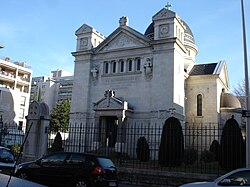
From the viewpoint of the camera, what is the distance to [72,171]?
10.8 meters

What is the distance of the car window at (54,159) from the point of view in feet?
36.9

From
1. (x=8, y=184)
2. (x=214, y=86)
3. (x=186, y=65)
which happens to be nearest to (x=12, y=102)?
(x=186, y=65)

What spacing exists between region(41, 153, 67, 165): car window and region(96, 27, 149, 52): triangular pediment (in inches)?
862

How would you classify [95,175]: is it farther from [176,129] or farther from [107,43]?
[107,43]

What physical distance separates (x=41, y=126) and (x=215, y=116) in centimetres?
2344

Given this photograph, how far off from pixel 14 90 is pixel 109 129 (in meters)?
35.2

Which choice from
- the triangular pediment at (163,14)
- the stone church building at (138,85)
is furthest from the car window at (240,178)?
the triangular pediment at (163,14)

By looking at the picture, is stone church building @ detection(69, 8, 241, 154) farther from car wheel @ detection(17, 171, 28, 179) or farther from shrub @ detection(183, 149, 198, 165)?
car wheel @ detection(17, 171, 28, 179)

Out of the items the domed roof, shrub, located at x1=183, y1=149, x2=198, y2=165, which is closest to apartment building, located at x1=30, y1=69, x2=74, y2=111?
the domed roof

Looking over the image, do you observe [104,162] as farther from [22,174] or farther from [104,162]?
[22,174]

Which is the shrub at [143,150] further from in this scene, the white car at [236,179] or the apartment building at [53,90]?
the apartment building at [53,90]

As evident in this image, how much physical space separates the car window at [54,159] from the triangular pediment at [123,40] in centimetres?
2191

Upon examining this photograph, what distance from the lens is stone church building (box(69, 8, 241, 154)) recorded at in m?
29.5

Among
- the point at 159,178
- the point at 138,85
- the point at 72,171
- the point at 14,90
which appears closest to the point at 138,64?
the point at 138,85
